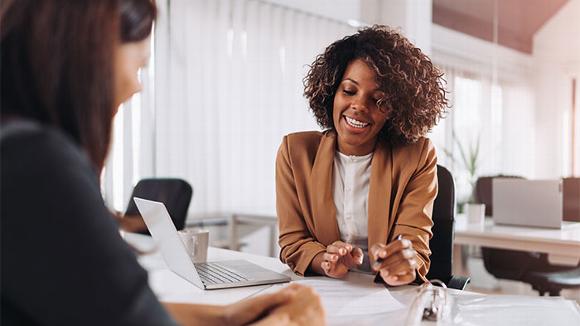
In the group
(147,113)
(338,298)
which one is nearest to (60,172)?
(338,298)

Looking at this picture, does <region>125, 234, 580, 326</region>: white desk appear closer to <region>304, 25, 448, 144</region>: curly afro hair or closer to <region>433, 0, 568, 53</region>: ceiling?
<region>304, 25, 448, 144</region>: curly afro hair

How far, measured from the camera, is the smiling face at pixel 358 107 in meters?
1.52

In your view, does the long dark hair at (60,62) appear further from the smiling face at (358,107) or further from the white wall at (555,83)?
the white wall at (555,83)

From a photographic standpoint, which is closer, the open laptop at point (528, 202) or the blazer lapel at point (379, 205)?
the blazer lapel at point (379, 205)

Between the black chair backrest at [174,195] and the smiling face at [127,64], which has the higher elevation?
the smiling face at [127,64]

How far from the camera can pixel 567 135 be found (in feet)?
17.9

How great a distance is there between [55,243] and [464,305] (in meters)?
0.83

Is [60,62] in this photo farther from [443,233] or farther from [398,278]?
[443,233]

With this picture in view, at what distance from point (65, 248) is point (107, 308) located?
72mm

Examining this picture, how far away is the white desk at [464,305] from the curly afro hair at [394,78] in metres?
0.46

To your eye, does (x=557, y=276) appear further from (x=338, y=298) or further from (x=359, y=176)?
(x=338, y=298)

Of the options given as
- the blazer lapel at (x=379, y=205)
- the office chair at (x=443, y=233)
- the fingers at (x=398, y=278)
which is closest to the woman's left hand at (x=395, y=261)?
the fingers at (x=398, y=278)

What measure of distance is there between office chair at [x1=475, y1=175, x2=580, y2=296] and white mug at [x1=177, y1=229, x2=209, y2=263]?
222 cm

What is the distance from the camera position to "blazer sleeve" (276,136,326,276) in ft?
4.81
